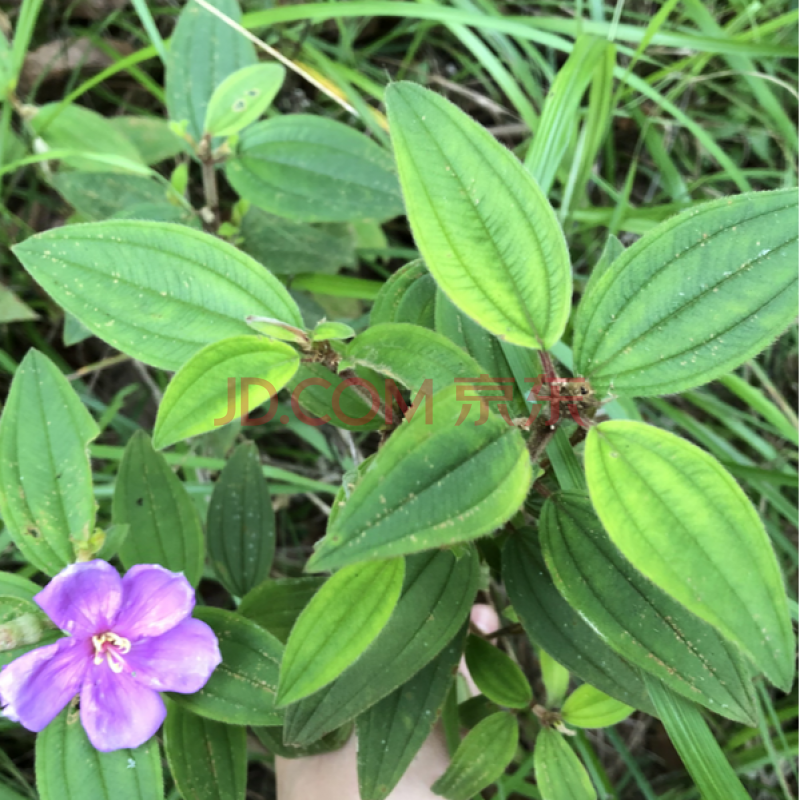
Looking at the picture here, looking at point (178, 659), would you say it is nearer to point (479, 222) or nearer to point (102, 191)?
point (479, 222)

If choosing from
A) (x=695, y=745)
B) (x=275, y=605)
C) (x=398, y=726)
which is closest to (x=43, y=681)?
(x=275, y=605)

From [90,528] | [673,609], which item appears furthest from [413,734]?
[90,528]

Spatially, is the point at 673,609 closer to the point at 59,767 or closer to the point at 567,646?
the point at 567,646

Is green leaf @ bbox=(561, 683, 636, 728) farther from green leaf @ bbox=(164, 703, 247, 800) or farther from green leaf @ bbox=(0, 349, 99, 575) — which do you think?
green leaf @ bbox=(0, 349, 99, 575)

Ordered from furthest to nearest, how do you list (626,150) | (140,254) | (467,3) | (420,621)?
(626,150) → (467,3) → (420,621) → (140,254)

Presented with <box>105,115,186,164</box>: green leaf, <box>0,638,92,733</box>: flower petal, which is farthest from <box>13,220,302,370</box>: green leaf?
<box>105,115,186,164</box>: green leaf
